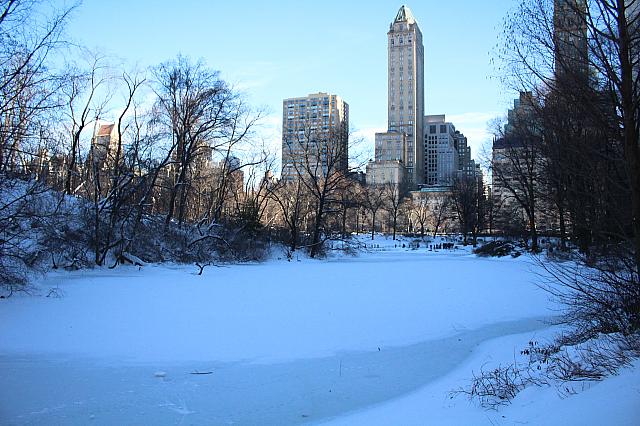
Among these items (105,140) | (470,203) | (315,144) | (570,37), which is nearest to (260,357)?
(570,37)

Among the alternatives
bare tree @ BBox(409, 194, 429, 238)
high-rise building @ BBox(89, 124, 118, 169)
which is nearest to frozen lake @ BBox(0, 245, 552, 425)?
high-rise building @ BBox(89, 124, 118, 169)

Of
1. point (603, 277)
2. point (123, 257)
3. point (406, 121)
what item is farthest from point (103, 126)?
point (406, 121)

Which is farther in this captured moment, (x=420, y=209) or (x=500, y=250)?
(x=420, y=209)

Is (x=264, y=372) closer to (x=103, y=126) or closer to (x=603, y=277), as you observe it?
(x=603, y=277)

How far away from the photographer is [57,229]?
60.0ft

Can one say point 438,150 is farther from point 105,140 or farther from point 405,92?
point 105,140

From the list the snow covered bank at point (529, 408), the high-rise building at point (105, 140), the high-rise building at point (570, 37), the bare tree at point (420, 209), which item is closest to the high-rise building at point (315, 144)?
the high-rise building at point (105, 140)

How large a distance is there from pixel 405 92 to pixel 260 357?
157 metres

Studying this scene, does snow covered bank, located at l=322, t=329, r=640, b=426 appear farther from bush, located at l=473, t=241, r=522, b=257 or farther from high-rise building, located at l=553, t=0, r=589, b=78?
bush, located at l=473, t=241, r=522, b=257

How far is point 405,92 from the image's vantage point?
156 m

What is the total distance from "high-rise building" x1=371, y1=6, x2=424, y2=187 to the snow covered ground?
138247 millimetres

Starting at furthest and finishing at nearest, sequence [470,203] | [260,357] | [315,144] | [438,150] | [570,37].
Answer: [438,150] → [470,203] → [315,144] → [260,357] → [570,37]

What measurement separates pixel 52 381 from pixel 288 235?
104ft

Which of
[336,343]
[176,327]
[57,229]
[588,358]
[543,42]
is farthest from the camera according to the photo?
[57,229]
